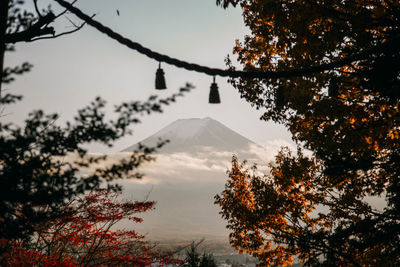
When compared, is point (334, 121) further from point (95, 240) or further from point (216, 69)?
point (95, 240)

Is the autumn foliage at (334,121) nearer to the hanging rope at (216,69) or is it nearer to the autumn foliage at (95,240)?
the hanging rope at (216,69)

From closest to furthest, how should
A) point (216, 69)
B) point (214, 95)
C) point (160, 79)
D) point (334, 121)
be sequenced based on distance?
point (216, 69) < point (160, 79) < point (214, 95) < point (334, 121)

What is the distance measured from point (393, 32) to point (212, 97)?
409cm

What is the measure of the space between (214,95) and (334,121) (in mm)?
3583

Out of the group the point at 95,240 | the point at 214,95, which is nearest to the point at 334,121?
the point at 214,95

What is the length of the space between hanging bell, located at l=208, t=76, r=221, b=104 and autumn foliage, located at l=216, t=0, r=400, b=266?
5.66 feet

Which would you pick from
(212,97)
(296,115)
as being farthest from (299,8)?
(212,97)

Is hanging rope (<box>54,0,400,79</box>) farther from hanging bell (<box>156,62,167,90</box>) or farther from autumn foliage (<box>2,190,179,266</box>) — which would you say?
autumn foliage (<box>2,190,179,266</box>)

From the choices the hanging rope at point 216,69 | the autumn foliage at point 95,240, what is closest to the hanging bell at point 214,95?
the hanging rope at point 216,69

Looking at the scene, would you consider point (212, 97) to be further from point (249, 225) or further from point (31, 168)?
point (249, 225)

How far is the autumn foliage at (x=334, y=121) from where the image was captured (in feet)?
17.5

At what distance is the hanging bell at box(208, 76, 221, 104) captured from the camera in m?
3.39

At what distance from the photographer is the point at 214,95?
11.3 ft

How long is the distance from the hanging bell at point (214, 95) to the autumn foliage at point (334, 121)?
5.66ft
